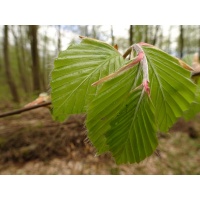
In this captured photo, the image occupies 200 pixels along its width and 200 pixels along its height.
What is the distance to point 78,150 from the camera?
3.93 meters

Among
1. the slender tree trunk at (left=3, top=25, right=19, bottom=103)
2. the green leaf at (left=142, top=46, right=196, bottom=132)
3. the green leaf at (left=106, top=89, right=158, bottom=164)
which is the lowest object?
the slender tree trunk at (left=3, top=25, right=19, bottom=103)

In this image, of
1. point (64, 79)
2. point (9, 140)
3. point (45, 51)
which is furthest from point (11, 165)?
point (45, 51)

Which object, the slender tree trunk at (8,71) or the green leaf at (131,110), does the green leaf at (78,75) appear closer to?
the green leaf at (131,110)

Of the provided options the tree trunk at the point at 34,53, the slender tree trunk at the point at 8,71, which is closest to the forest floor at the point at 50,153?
the tree trunk at the point at 34,53

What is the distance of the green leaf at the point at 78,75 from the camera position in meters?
0.29

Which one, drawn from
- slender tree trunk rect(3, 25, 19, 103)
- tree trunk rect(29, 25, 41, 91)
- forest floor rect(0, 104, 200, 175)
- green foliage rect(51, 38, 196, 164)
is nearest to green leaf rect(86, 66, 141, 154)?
green foliage rect(51, 38, 196, 164)

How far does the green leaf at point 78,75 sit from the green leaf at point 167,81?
5 centimetres

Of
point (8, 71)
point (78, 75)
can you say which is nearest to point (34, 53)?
point (8, 71)

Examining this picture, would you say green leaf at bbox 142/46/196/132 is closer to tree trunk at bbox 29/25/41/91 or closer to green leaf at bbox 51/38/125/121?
green leaf at bbox 51/38/125/121

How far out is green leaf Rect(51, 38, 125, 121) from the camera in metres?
0.29

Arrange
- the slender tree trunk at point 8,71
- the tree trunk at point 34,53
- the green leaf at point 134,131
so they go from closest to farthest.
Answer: the green leaf at point 134,131 → the tree trunk at point 34,53 → the slender tree trunk at point 8,71

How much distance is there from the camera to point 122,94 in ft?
0.78

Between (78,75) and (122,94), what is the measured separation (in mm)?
81

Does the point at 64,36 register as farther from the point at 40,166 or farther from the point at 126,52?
the point at 126,52
